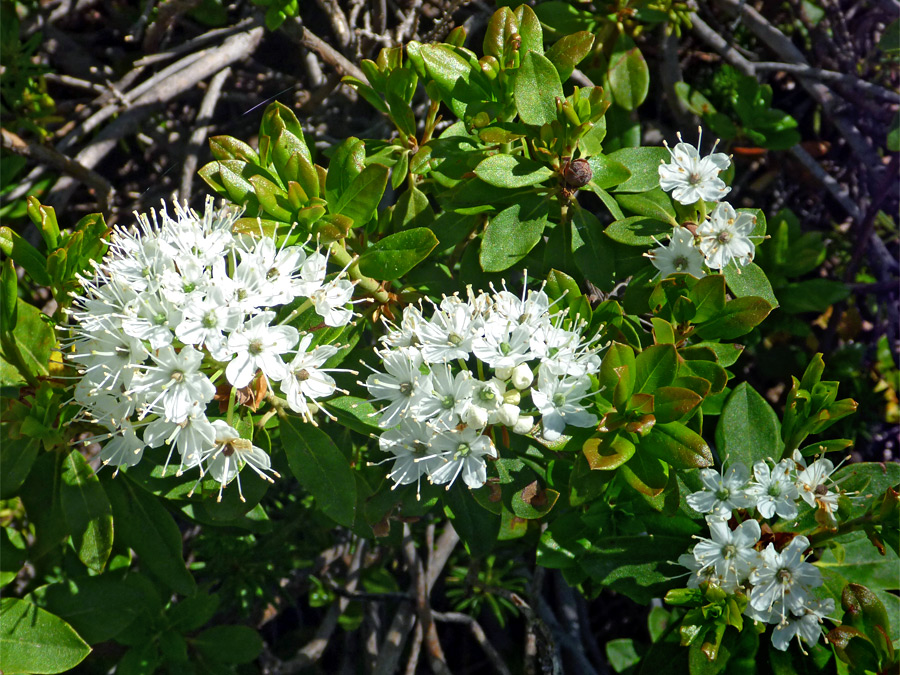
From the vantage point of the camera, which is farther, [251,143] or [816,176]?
[251,143]

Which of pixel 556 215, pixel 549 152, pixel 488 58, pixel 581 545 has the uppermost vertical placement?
pixel 488 58

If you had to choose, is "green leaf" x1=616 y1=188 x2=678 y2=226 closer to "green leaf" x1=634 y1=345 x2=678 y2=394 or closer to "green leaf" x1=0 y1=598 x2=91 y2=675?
"green leaf" x1=634 y1=345 x2=678 y2=394

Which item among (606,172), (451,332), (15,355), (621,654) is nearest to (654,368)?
Result: (451,332)

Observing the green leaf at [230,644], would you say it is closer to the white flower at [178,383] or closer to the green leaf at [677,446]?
the white flower at [178,383]

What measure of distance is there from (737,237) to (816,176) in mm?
Answer: 1126

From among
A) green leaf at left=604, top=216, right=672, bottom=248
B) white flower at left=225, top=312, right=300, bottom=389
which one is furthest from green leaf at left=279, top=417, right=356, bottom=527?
green leaf at left=604, top=216, right=672, bottom=248

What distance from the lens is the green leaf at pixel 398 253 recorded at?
5.65ft

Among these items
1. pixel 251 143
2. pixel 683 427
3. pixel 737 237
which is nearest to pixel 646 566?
pixel 683 427

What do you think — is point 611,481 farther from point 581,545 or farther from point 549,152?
point 549,152

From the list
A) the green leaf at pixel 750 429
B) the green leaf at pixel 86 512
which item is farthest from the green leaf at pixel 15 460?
the green leaf at pixel 750 429

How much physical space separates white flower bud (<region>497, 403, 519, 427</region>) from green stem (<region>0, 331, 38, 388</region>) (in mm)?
1186

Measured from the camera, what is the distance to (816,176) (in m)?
2.70

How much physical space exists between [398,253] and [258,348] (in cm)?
42

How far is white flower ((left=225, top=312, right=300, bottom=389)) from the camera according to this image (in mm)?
1488
